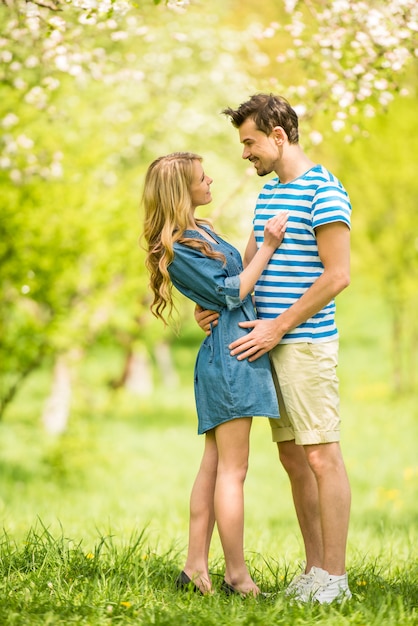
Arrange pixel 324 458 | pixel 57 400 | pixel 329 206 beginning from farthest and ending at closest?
1. pixel 57 400
2. pixel 324 458
3. pixel 329 206

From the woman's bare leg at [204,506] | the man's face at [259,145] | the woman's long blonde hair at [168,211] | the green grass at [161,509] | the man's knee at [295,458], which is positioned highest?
the man's face at [259,145]

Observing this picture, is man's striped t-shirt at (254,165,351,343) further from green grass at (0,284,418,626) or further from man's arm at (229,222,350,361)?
→ green grass at (0,284,418,626)

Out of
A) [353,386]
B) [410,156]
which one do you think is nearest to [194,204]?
[410,156]

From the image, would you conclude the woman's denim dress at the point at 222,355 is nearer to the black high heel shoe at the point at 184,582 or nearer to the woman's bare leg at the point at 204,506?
the woman's bare leg at the point at 204,506

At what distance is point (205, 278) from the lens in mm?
3588

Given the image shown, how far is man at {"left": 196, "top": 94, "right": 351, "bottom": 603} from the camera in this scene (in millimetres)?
3508

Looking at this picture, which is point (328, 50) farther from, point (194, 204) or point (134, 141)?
point (134, 141)

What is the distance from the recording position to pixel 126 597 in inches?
134

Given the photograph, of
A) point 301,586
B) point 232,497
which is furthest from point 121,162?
point 301,586

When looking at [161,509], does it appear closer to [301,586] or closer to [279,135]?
[301,586]

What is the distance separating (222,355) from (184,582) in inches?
38.3

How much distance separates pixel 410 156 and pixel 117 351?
14026 millimetres

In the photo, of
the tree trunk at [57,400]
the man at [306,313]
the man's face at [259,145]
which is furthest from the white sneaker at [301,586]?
the tree trunk at [57,400]

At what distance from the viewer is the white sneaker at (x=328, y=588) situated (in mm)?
3457
